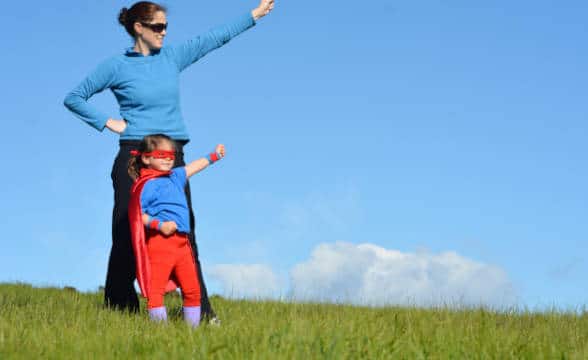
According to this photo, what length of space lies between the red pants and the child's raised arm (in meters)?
0.67

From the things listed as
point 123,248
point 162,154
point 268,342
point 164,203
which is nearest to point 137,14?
point 162,154

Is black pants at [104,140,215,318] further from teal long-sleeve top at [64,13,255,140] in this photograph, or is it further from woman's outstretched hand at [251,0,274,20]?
woman's outstretched hand at [251,0,274,20]

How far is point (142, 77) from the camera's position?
7281 mm

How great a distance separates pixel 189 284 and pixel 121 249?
51.1 inches

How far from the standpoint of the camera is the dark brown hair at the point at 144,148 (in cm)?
677

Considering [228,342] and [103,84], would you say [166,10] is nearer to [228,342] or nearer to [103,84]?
[103,84]


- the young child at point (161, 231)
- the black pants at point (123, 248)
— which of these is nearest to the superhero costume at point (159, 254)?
the young child at point (161, 231)

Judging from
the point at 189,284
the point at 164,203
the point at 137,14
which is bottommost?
the point at 189,284

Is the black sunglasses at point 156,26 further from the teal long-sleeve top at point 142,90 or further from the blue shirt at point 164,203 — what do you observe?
the blue shirt at point 164,203

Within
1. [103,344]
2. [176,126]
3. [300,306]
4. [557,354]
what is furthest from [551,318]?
[103,344]

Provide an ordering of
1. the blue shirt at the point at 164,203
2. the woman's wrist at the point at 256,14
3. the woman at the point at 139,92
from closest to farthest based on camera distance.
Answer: the blue shirt at the point at 164,203 < the woman at the point at 139,92 < the woman's wrist at the point at 256,14

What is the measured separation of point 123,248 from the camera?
7688mm

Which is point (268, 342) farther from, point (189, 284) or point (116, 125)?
point (116, 125)

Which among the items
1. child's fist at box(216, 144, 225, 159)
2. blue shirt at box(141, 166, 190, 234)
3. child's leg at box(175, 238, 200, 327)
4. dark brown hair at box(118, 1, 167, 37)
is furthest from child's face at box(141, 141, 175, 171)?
dark brown hair at box(118, 1, 167, 37)
